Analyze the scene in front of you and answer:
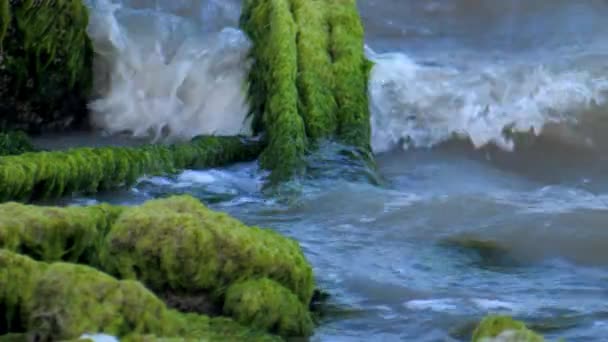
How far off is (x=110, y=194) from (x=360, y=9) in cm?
625

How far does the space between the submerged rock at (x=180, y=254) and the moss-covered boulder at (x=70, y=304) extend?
521 mm

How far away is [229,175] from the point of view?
883 cm

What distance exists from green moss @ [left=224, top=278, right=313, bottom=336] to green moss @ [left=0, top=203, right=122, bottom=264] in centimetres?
58

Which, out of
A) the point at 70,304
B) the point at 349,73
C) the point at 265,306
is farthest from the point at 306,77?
the point at 70,304

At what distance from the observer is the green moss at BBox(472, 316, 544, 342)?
3.78 meters

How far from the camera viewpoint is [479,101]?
11.1 m

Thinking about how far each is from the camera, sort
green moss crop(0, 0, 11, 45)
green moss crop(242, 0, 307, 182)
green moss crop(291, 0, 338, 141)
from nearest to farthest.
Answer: green moss crop(242, 0, 307, 182) → green moss crop(0, 0, 11, 45) → green moss crop(291, 0, 338, 141)

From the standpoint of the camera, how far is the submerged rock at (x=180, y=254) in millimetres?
4754

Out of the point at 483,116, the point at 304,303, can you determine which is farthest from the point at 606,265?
the point at 483,116

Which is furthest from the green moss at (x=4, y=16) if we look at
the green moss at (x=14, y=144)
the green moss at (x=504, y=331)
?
the green moss at (x=504, y=331)

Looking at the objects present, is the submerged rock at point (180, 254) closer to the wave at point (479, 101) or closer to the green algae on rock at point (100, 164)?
the green algae on rock at point (100, 164)

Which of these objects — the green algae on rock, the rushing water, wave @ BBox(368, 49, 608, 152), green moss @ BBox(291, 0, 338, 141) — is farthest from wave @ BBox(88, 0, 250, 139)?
wave @ BBox(368, 49, 608, 152)

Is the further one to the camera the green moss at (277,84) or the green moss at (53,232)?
the green moss at (277,84)

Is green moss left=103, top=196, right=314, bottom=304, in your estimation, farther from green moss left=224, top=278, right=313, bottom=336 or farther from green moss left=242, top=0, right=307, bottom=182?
green moss left=242, top=0, right=307, bottom=182
